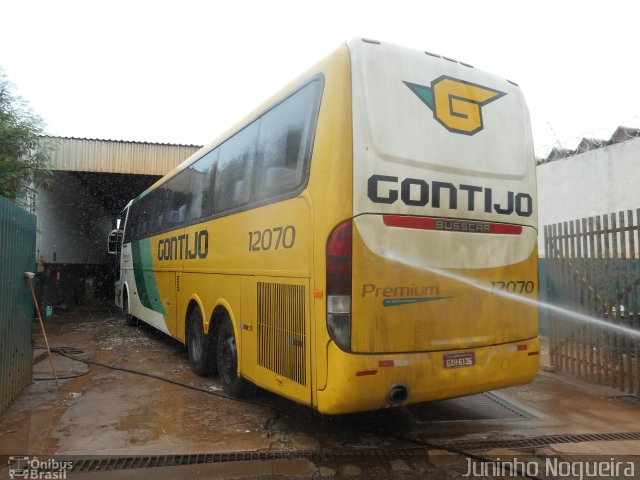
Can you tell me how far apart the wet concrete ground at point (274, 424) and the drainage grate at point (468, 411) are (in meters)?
0.01

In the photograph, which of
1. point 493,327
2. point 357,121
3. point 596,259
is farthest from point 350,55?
point 596,259

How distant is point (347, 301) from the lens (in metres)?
3.64

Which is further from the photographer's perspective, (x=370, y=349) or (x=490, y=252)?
(x=490, y=252)

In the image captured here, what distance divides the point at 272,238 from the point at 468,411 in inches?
119

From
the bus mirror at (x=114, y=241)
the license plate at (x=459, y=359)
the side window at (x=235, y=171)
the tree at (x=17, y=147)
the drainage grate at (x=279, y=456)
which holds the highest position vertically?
the tree at (x=17, y=147)

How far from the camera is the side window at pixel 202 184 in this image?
6.46m

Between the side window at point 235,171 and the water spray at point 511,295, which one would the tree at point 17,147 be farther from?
the water spray at point 511,295

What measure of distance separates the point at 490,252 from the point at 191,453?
3.25 metres

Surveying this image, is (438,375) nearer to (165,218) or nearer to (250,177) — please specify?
(250,177)

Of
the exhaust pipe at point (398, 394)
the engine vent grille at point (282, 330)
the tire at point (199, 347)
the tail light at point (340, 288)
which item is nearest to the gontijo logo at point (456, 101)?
the tail light at point (340, 288)

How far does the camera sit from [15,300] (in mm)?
5508

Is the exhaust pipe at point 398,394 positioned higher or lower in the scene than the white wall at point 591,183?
lower

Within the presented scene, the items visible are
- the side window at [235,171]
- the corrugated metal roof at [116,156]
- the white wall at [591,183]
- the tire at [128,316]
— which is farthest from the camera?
the corrugated metal roof at [116,156]

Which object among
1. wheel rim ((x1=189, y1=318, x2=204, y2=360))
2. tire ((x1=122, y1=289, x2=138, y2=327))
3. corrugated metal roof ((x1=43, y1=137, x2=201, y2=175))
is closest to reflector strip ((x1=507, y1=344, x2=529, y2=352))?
wheel rim ((x1=189, y1=318, x2=204, y2=360))
